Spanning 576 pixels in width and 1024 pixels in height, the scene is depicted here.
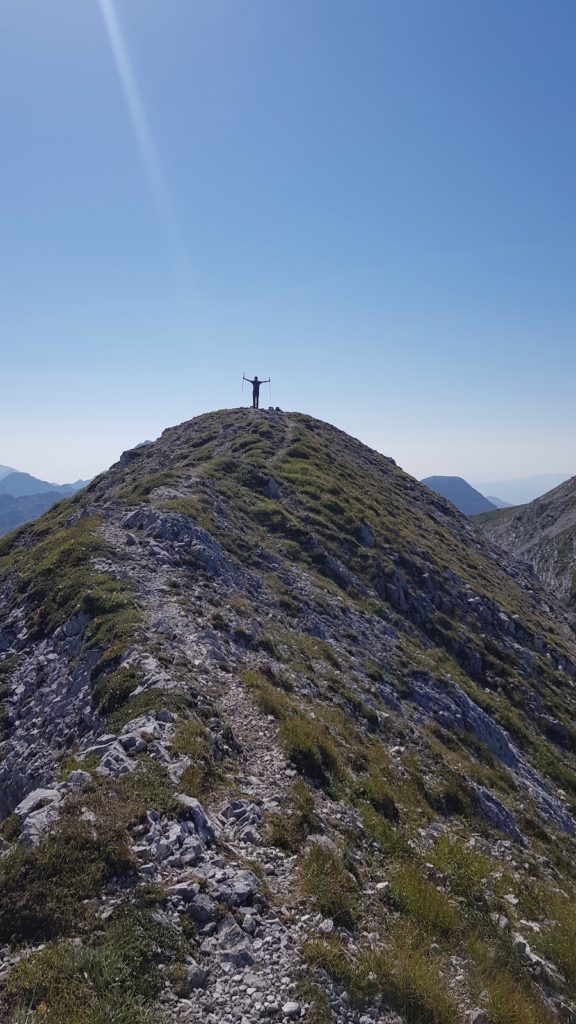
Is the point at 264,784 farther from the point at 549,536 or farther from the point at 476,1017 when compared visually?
the point at 549,536

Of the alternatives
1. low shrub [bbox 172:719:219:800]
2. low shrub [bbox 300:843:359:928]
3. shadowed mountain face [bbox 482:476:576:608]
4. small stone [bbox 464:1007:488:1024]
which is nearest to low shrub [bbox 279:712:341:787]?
low shrub [bbox 172:719:219:800]

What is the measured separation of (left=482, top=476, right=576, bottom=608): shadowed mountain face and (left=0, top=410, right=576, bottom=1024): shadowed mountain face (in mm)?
89728

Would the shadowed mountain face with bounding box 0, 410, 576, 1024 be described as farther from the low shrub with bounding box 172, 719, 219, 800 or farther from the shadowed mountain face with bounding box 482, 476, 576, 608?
the shadowed mountain face with bounding box 482, 476, 576, 608

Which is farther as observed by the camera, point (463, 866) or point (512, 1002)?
point (463, 866)

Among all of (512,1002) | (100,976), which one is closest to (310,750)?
(512,1002)

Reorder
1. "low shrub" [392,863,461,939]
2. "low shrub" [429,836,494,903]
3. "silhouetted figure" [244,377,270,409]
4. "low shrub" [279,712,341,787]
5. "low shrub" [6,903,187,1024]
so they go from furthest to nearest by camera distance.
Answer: "silhouetted figure" [244,377,270,409], "low shrub" [279,712,341,787], "low shrub" [429,836,494,903], "low shrub" [392,863,461,939], "low shrub" [6,903,187,1024]

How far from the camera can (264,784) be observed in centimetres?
1373

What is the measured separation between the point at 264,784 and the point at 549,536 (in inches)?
6180

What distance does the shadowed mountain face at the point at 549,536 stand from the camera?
417 feet

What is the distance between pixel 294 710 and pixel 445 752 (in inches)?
348

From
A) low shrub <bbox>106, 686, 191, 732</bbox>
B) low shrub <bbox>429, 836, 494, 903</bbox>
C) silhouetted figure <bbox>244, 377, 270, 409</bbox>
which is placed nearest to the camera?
low shrub <bbox>429, 836, 494, 903</bbox>

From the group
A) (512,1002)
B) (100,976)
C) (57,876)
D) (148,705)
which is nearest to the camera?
(100,976)

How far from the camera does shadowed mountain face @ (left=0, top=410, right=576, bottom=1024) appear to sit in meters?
8.34

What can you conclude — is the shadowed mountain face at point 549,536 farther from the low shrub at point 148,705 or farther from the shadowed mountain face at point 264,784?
the low shrub at point 148,705
